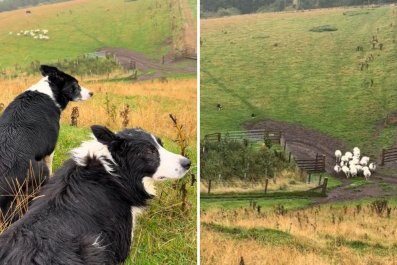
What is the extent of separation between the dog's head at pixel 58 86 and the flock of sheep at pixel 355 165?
1.78 meters

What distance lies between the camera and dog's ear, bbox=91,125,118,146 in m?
2.55

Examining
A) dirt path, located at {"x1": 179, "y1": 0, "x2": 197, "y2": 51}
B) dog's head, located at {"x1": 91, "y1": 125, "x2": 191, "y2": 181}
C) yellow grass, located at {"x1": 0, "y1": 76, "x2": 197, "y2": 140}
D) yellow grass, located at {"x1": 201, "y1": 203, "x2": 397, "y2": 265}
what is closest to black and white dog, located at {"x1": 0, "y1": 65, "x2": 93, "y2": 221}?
yellow grass, located at {"x1": 0, "y1": 76, "x2": 197, "y2": 140}

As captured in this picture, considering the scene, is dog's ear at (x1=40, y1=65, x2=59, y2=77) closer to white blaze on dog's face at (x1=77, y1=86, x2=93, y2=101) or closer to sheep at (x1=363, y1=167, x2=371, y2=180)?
white blaze on dog's face at (x1=77, y1=86, x2=93, y2=101)

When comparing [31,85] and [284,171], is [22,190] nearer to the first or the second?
[31,85]

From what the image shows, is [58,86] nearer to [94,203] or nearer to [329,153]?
[94,203]

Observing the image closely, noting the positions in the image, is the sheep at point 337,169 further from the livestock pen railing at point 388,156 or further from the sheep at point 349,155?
the livestock pen railing at point 388,156

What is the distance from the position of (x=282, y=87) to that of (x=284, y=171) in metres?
0.57

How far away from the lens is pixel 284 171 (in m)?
3.92

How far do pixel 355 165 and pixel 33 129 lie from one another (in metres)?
2.05

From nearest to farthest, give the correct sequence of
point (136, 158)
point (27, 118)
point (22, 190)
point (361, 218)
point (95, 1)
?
point (136, 158) < point (22, 190) < point (27, 118) < point (361, 218) < point (95, 1)

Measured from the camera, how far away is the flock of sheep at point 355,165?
3777 millimetres

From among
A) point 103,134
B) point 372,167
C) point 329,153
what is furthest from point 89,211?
point 372,167

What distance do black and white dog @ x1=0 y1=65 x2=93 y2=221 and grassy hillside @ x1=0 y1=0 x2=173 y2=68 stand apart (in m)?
0.56

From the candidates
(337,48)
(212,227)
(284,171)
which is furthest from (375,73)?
(212,227)
